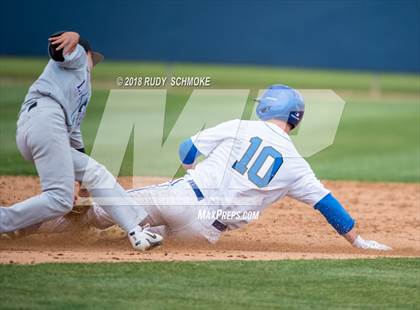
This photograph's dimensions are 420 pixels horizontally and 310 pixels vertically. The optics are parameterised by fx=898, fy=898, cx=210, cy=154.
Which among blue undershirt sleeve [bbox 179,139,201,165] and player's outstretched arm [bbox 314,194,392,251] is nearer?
player's outstretched arm [bbox 314,194,392,251]

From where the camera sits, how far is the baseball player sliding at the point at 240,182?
6828mm

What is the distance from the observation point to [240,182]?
6891mm

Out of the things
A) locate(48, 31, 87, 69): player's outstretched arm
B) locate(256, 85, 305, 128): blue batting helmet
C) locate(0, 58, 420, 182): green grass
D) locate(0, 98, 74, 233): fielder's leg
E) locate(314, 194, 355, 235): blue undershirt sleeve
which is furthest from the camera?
locate(0, 58, 420, 182): green grass

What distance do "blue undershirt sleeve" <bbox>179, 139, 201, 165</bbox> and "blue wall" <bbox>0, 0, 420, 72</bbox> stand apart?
59.4ft

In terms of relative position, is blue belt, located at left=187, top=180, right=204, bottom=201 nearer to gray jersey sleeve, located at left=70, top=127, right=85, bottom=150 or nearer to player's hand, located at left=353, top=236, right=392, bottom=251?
gray jersey sleeve, located at left=70, top=127, right=85, bottom=150

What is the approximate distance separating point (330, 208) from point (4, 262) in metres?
2.43

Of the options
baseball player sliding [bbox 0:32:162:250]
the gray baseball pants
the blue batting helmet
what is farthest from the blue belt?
the blue batting helmet

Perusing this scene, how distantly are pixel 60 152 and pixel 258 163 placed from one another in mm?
1523

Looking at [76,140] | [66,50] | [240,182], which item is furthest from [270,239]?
[66,50]

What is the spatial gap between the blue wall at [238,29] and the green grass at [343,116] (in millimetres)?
739

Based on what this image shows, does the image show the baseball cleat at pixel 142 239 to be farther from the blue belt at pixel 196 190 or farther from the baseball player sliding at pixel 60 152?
the blue belt at pixel 196 190

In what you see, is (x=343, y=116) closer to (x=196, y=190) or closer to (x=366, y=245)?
(x=366, y=245)

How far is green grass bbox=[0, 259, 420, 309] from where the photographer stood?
519 cm

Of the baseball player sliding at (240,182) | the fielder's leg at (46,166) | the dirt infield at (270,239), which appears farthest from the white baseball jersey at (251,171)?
the fielder's leg at (46,166)
